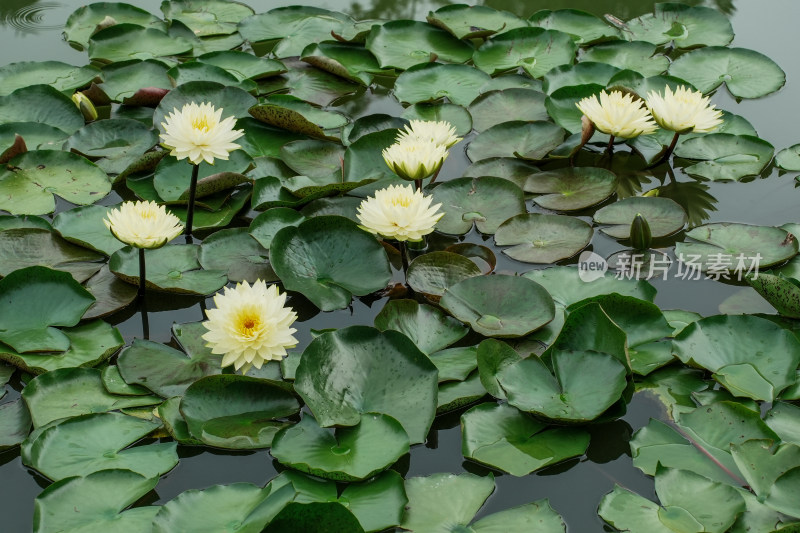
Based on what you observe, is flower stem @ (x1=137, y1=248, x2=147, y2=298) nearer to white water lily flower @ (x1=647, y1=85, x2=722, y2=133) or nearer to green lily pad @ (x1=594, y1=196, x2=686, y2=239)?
green lily pad @ (x1=594, y1=196, x2=686, y2=239)

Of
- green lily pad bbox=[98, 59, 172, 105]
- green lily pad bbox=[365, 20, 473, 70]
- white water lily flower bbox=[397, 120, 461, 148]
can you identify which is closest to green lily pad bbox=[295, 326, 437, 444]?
white water lily flower bbox=[397, 120, 461, 148]

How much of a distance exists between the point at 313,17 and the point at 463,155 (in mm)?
1587

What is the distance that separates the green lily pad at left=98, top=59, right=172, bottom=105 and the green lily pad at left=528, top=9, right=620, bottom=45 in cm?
210

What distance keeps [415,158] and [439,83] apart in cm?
142

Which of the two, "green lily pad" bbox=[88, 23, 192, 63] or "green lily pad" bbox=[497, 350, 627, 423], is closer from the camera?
"green lily pad" bbox=[497, 350, 627, 423]

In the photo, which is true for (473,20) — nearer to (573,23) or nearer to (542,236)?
(573,23)

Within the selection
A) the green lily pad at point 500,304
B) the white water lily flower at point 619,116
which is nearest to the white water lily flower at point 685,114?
the white water lily flower at point 619,116

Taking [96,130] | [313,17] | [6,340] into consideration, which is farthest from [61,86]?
[6,340]

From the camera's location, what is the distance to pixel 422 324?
253 cm

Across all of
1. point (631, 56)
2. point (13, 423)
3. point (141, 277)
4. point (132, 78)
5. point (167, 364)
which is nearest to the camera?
point (13, 423)

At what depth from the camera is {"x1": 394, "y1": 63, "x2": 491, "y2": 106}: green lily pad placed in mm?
3865

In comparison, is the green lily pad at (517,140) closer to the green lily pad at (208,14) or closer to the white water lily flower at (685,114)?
the white water lily flower at (685,114)

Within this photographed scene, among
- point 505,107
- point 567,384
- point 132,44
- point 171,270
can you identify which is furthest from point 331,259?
point 132,44

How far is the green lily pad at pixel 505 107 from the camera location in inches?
144
